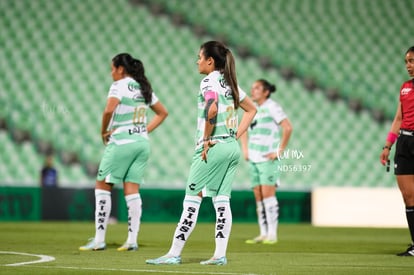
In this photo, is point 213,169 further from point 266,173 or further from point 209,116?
point 266,173

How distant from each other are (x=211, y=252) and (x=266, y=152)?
236 cm

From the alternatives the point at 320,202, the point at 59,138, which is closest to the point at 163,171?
the point at 59,138

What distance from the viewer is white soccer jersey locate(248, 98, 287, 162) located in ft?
35.2

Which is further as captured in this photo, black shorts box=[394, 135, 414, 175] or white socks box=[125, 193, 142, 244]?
white socks box=[125, 193, 142, 244]

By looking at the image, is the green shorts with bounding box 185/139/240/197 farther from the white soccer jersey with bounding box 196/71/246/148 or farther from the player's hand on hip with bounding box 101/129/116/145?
the player's hand on hip with bounding box 101/129/116/145

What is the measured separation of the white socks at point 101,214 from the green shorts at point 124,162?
17cm

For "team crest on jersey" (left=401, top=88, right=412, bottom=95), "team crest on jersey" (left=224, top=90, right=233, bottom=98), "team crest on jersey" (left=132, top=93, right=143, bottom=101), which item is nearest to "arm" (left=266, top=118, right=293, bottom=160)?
"team crest on jersey" (left=401, top=88, right=412, bottom=95)

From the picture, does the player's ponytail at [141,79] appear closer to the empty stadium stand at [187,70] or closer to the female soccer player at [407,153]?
the female soccer player at [407,153]

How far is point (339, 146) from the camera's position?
1988cm

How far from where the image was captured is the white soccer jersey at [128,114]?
8461 millimetres

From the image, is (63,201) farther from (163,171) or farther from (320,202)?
(320,202)

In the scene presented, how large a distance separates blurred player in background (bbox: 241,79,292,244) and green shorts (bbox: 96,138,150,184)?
7.85ft

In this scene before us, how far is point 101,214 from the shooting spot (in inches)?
334

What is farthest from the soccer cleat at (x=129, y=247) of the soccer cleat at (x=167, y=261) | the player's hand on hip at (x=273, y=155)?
the player's hand on hip at (x=273, y=155)
